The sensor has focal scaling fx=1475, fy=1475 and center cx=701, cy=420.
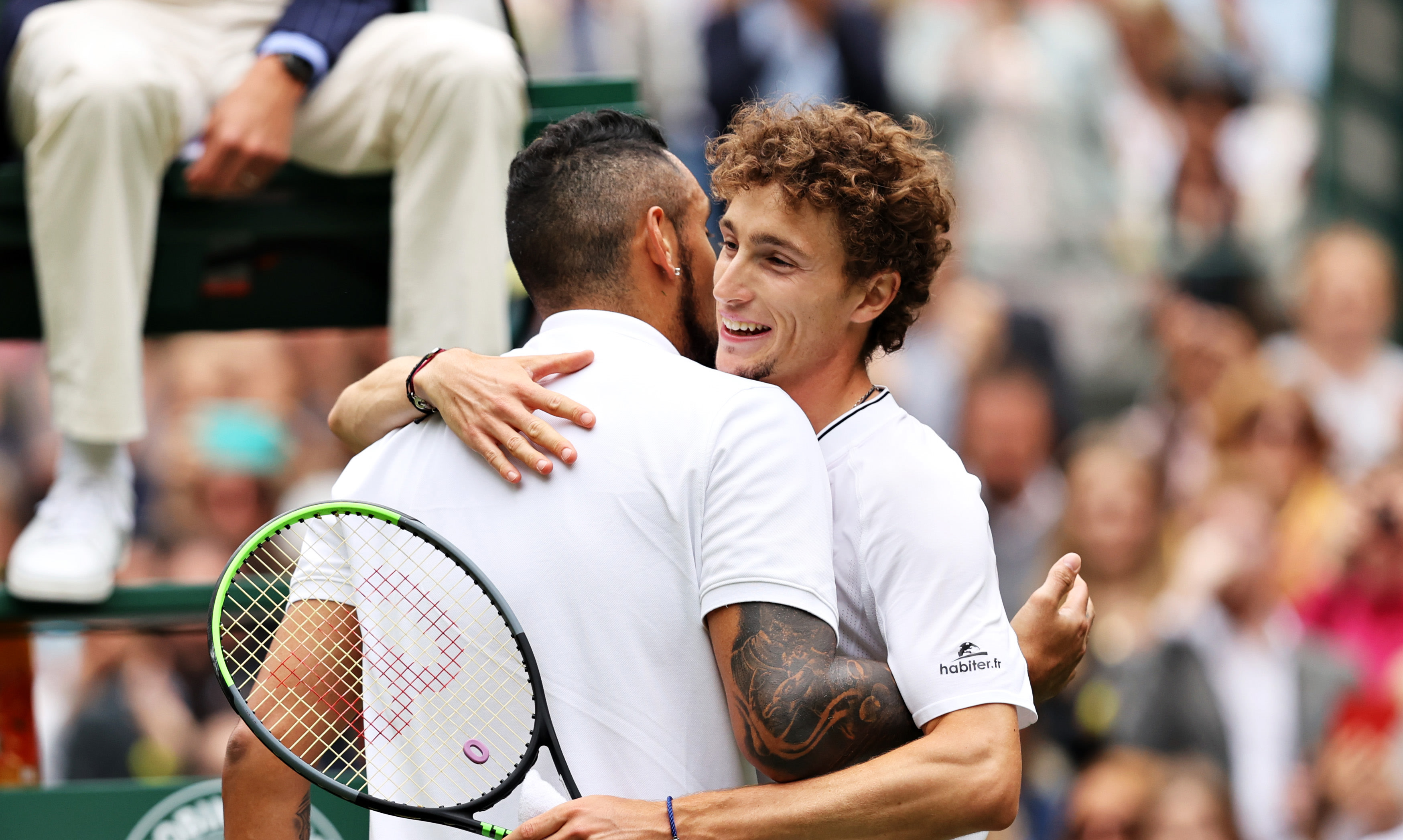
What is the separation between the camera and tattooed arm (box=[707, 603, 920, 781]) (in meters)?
1.56

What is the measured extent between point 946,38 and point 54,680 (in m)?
4.45

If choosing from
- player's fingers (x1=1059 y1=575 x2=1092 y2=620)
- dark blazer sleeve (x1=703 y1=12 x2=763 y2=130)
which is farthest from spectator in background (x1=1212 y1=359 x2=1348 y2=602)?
player's fingers (x1=1059 y1=575 x2=1092 y2=620)

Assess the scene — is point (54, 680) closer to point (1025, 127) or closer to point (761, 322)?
point (761, 322)

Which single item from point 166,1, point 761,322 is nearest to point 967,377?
point 166,1

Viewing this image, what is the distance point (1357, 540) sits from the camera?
222 inches

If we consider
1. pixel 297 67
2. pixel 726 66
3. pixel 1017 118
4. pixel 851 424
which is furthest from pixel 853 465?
pixel 1017 118

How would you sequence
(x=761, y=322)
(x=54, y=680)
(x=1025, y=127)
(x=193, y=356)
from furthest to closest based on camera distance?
(x=1025, y=127)
(x=193, y=356)
(x=54, y=680)
(x=761, y=322)

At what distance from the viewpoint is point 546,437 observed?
1.67 m

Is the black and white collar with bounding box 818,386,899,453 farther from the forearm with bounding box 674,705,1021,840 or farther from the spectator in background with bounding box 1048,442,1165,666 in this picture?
the spectator in background with bounding box 1048,442,1165,666

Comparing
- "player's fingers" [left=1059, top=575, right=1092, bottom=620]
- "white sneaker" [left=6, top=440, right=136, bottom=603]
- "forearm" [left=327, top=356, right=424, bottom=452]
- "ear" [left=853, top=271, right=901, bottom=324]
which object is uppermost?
"ear" [left=853, top=271, right=901, bottom=324]

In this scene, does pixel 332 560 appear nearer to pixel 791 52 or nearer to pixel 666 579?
pixel 666 579

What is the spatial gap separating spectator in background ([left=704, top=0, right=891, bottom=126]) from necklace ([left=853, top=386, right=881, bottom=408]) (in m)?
3.97

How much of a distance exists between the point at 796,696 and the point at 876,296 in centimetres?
69

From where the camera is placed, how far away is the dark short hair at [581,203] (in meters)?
1.88
